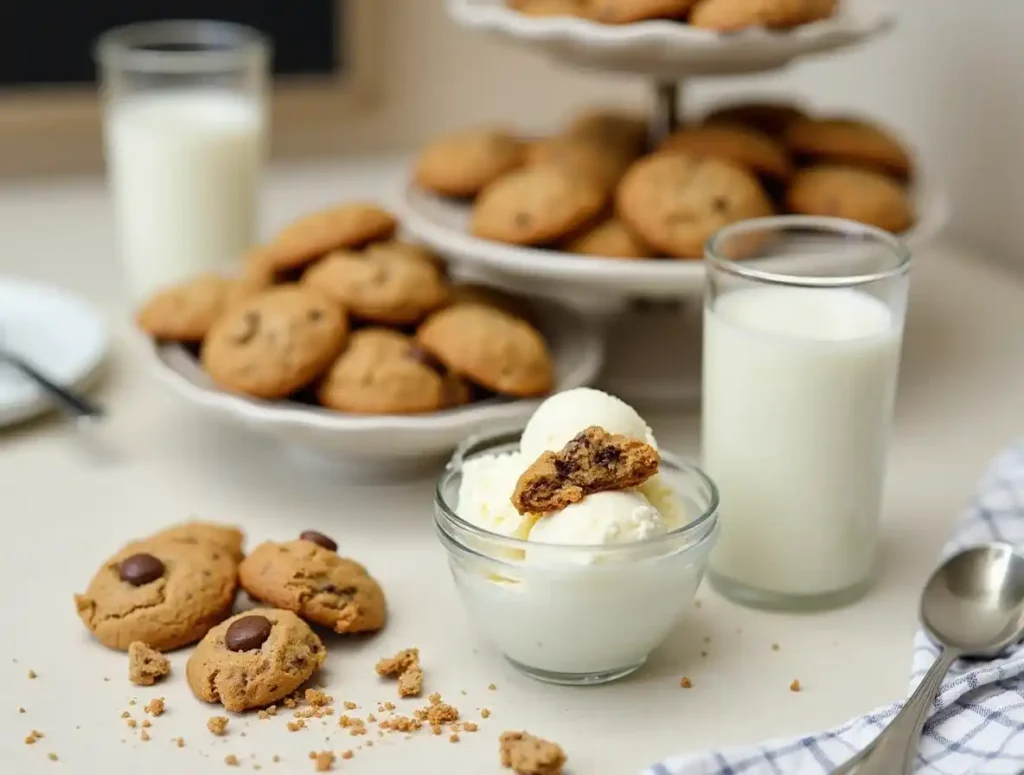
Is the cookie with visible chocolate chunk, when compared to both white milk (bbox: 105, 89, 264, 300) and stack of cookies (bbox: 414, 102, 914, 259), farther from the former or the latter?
white milk (bbox: 105, 89, 264, 300)

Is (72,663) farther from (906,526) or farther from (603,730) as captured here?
(906,526)

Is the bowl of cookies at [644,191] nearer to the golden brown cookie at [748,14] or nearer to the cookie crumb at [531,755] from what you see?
the golden brown cookie at [748,14]

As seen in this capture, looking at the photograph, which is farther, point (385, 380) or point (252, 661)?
point (385, 380)

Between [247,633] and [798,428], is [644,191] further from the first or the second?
[247,633]

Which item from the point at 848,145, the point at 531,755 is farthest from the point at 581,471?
the point at 848,145

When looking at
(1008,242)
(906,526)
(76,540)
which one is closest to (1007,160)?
Result: (1008,242)

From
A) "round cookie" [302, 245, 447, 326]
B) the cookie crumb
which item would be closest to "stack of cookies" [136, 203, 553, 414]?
"round cookie" [302, 245, 447, 326]
